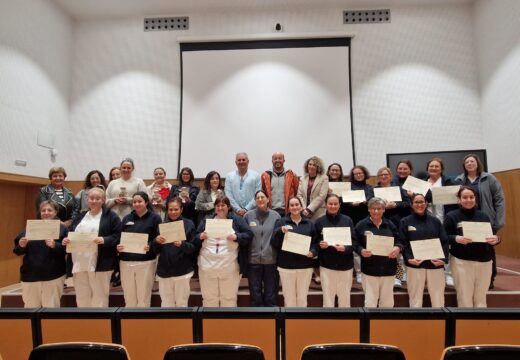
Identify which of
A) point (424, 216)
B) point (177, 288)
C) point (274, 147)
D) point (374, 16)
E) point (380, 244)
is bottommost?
point (177, 288)

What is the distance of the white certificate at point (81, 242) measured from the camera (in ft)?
11.0

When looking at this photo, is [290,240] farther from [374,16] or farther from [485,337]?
[374,16]

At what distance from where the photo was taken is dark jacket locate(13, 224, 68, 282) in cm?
339

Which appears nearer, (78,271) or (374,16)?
(78,271)

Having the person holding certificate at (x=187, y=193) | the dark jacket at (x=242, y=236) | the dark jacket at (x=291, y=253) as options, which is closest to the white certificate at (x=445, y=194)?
the dark jacket at (x=291, y=253)

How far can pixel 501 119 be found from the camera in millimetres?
6562

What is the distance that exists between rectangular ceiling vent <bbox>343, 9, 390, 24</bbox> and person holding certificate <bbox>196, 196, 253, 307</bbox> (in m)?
5.75

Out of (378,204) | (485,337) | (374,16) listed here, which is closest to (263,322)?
(485,337)

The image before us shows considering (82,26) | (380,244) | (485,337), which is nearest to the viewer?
(485,337)

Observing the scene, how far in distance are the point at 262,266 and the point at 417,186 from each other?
2.14m

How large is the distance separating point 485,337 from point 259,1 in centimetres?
715

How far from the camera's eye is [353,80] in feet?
24.0

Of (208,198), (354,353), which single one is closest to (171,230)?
(208,198)

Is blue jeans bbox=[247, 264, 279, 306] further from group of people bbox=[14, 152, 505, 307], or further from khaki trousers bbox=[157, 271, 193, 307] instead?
khaki trousers bbox=[157, 271, 193, 307]
